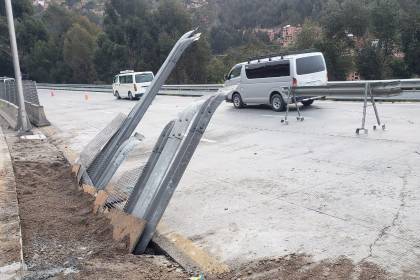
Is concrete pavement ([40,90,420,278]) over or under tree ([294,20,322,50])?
under

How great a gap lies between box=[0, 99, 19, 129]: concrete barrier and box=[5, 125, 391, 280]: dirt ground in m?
11.4

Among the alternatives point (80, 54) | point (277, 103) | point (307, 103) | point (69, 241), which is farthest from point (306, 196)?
point (80, 54)

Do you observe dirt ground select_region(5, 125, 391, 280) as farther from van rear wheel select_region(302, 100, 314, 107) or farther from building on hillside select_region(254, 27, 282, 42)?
building on hillside select_region(254, 27, 282, 42)

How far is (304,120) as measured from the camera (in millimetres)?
14016

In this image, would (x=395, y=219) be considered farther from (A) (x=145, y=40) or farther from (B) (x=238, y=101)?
(A) (x=145, y=40)

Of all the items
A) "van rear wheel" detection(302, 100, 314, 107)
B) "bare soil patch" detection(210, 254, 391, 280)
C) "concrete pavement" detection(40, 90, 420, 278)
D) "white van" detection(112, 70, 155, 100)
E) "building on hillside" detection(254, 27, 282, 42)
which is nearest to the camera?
"bare soil patch" detection(210, 254, 391, 280)

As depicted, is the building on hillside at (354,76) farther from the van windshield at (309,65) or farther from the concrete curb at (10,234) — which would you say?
the concrete curb at (10,234)

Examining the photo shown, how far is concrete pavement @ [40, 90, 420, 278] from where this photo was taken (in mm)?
4648

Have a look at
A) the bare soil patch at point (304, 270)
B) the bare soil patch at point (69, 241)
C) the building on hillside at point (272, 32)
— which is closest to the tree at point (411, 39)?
the bare soil patch at point (69, 241)

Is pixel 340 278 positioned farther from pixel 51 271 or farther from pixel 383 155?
pixel 383 155

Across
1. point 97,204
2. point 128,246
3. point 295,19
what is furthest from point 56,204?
point 295,19

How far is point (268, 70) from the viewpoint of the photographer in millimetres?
17828

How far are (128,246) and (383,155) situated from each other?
5.29 meters

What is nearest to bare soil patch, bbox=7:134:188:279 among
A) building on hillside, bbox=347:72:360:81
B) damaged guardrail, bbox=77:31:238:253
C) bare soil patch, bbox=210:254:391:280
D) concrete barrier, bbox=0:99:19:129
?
damaged guardrail, bbox=77:31:238:253
